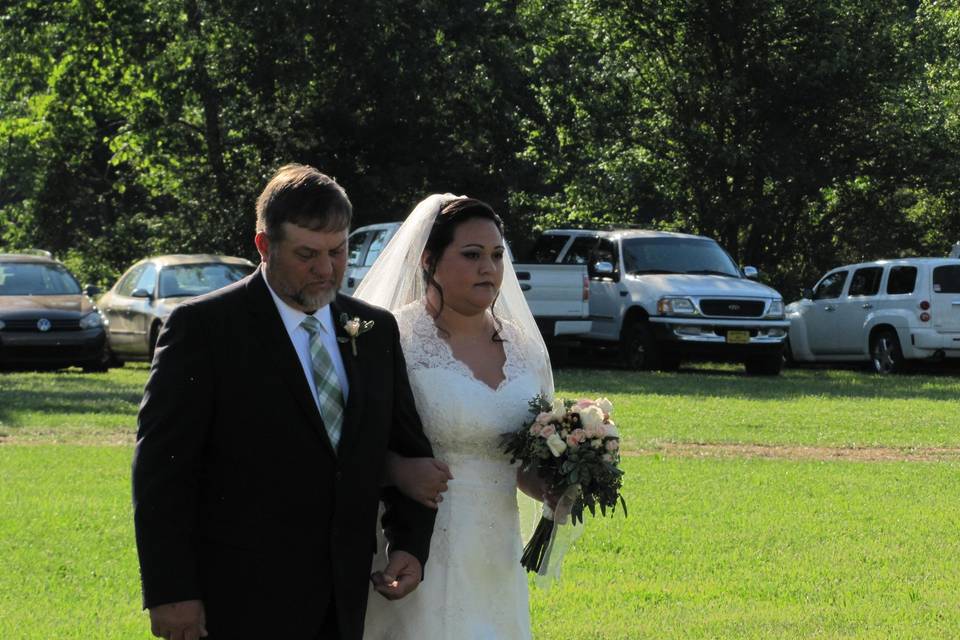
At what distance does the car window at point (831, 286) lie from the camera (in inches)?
1046

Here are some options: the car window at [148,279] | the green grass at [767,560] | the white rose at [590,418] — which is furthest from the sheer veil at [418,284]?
the car window at [148,279]

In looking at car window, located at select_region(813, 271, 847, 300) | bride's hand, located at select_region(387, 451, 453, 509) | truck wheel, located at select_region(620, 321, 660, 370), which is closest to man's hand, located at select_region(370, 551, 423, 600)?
bride's hand, located at select_region(387, 451, 453, 509)

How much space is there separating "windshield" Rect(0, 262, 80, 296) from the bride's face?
66.1 feet

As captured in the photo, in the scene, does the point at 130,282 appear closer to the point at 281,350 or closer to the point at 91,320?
the point at 91,320

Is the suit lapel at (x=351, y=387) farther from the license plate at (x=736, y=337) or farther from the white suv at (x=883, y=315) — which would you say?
the white suv at (x=883, y=315)

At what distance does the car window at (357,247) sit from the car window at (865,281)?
7960 millimetres

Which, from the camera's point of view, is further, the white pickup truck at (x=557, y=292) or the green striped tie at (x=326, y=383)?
the white pickup truck at (x=557, y=292)

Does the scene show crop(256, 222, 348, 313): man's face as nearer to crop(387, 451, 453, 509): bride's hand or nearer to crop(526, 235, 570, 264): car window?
crop(387, 451, 453, 509): bride's hand

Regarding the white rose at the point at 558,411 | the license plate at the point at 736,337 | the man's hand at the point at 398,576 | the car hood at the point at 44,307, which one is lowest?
the license plate at the point at 736,337

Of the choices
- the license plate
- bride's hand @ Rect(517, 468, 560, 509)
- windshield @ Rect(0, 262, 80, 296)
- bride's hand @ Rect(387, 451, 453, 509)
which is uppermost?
bride's hand @ Rect(387, 451, 453, 509)

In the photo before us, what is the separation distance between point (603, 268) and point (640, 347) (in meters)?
1.38

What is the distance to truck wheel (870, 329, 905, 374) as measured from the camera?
24.9m

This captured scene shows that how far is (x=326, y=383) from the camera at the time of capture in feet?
14.0

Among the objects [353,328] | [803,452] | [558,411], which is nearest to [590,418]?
[558,411]
